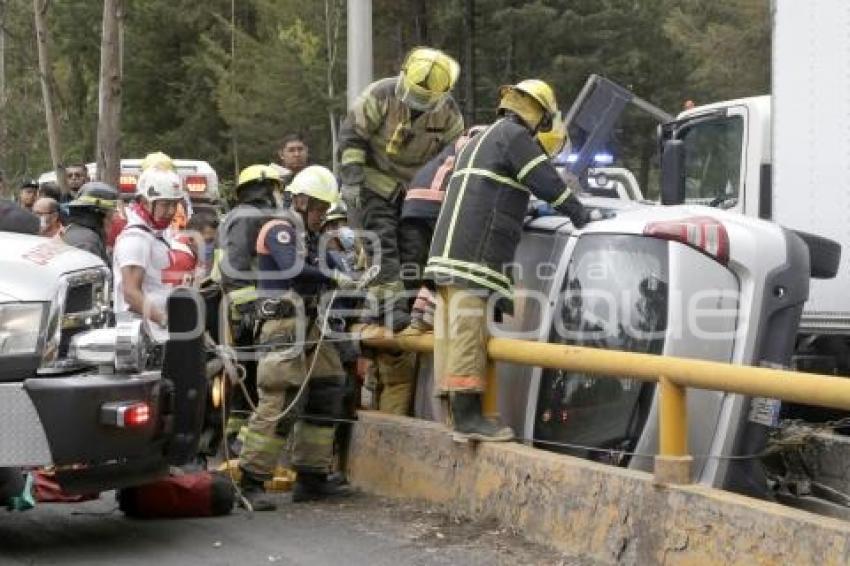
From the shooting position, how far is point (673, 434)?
545cm

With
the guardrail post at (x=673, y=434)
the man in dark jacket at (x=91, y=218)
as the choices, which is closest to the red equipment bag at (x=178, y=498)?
the man in dark jacket at (x=91, y=218)

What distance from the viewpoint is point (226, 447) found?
7.82 metres

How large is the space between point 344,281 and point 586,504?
248 cm

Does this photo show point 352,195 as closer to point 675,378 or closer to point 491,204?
point 491,204

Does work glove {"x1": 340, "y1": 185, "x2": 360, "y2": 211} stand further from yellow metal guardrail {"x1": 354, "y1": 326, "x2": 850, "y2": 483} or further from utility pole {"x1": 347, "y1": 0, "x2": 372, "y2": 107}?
utility pole {"x1": 347, "y1": 0, "x2": 372, "y2": 107}

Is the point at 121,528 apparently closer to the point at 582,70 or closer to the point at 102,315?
the point at 102,315

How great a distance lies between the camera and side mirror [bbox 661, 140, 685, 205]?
875 cm

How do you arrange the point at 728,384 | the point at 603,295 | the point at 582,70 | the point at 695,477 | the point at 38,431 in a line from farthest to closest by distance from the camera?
the point at 582,70, the point at 603,295, the point at 695,477, the point at 38,431, the point at 728,384

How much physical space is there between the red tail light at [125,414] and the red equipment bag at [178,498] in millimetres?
1224

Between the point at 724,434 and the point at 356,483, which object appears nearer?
the point at 724,434

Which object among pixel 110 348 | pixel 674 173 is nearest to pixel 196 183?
pixel 674 173

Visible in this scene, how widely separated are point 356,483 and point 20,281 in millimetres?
2866

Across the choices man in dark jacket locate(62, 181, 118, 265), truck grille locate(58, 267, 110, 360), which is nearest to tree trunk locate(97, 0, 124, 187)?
man in dark jacket locate(62, 181, 118, 265)

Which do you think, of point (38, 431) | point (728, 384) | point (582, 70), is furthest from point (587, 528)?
point (582, 70)
